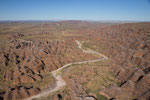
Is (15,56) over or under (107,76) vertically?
over

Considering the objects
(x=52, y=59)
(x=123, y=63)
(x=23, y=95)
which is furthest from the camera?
(x=52, y=59)

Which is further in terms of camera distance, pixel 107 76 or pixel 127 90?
pixel 107 76

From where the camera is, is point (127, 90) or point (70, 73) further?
point (70, 73)

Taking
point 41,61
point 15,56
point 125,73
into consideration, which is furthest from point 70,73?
point 15,56

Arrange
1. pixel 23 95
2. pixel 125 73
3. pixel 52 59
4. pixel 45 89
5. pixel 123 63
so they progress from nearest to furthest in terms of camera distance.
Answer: pixel 23 95
pixel 45 89
pixel 125 73
pixel 123 63
pixel 52 59

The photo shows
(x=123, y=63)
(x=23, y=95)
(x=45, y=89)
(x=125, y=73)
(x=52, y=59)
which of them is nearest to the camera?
(x=23, y=95)

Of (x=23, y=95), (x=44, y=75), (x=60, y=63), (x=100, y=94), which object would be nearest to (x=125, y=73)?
(x=100, y=94)

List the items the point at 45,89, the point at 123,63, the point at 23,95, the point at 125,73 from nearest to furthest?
the point at 23,95 → the point at 45,89 → the point at 125,73 → the point at 123,63

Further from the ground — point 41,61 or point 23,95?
point 41,61

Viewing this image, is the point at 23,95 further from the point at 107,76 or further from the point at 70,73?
the point at 107,76

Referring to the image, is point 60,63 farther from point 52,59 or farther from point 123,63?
point 123,63
